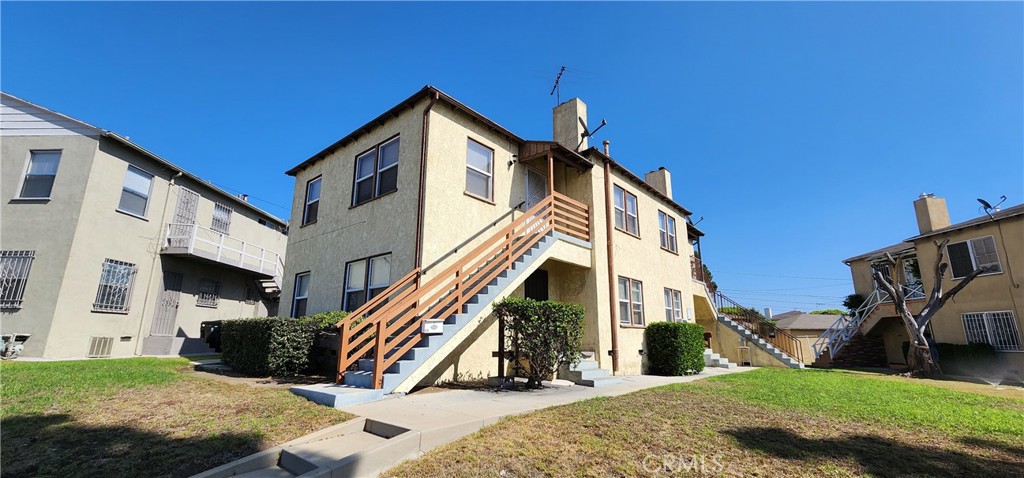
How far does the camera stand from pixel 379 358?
6621mm

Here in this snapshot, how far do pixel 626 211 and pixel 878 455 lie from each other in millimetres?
10442

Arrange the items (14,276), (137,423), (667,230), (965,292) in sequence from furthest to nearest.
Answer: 1. (965,292)
2. (667,230)
3. (14,276)
4. (137,423)

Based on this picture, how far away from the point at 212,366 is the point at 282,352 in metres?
3.63

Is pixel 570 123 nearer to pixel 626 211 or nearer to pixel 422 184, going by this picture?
pixel 626 211

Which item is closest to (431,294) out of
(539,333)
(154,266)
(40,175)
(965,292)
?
(539,333)

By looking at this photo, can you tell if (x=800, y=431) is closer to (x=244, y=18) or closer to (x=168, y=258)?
(x=244, y=18)

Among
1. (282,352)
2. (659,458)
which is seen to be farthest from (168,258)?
(659,458)

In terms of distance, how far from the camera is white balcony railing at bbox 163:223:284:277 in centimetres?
1616

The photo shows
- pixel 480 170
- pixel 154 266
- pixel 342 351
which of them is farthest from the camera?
pixel 154 266

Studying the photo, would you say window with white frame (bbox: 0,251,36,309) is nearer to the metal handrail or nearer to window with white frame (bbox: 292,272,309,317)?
window with white frame (bbox: 292,272,309,317)

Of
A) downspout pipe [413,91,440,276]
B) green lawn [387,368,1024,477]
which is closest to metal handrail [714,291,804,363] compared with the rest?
green lawn [387,368,1024,477]

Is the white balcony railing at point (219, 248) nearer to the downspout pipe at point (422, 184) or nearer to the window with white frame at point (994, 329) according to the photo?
the downspout pipe at point (422, 184)

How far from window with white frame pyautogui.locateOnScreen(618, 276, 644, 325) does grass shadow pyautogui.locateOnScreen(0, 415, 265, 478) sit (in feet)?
34.2

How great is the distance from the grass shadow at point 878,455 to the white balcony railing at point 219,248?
1893 cm
